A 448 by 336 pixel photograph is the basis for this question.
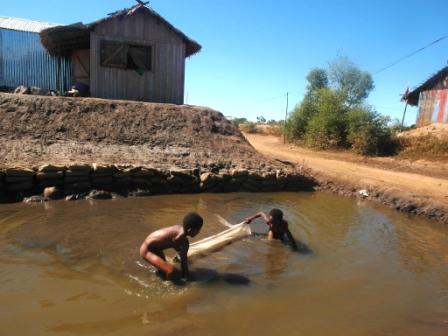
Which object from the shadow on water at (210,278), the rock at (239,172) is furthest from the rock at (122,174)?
the shadow on water at (210,278)

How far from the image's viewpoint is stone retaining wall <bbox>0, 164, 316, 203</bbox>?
8969mm

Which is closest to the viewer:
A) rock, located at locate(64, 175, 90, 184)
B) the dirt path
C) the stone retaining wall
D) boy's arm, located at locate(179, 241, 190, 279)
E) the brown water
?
the brown water

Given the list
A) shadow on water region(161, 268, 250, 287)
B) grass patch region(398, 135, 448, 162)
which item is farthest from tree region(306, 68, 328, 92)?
shadow on water region(161, 268, 250, 287)

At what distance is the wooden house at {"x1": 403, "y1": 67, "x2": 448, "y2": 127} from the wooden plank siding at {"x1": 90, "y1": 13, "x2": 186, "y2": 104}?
1394 cm

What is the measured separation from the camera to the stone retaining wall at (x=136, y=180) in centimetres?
897

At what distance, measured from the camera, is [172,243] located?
205 inches

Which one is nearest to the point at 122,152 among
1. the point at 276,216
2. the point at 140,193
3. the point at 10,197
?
the point at 140,193

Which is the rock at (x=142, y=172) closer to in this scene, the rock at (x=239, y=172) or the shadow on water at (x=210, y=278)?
the rock at (x=239, y=172)

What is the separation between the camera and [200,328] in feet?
13.9

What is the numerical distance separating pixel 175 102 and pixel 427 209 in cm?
1020

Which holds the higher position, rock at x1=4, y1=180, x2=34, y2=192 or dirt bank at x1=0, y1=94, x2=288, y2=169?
Result: dirt bank at x1=0, y1=94, x2=288, y2=169

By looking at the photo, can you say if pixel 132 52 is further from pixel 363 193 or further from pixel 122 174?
pixel 363 193

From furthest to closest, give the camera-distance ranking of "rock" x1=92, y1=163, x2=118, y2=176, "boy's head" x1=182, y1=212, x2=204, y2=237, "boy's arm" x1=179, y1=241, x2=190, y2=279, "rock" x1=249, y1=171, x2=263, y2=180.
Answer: "rock" x1=249, y1=171, x2=263, y2=180
"rock" x1=92, y1=163, x2=118, y2=176
"boy's arm" x1=179, y1=241, x2=190, y2=279
"boy's head" x1=182, y1=212, x2=204, y2=237

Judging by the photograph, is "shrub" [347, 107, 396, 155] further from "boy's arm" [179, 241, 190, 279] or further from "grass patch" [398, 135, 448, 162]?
"boy's arm" [179, 241, 190, 279]
